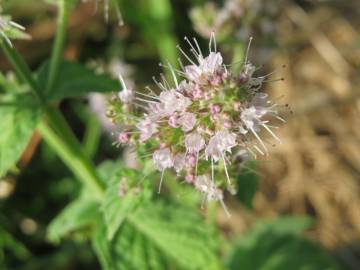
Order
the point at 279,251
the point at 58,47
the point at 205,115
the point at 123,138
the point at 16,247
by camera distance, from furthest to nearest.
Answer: the point at 16,247
the point at 279,251
the point at 58,47
the point at 123,138
the point at 205,115

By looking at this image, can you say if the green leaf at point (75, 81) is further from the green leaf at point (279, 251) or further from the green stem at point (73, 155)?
the green leaf at point (279, 251)

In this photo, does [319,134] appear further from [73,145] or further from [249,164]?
[73,145]

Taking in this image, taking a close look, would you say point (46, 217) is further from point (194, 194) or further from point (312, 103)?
point (312, 103)

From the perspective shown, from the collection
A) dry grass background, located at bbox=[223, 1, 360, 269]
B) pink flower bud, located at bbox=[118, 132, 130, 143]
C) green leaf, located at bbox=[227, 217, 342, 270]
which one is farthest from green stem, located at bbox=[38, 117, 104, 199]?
dry grass background, located at bbox=[223, 1, 360, 269]

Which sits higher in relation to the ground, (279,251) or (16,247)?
(16,247)

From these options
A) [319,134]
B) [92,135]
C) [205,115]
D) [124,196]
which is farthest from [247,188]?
[319,134]

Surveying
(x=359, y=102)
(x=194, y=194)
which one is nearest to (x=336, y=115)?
(x=359, y=102)
